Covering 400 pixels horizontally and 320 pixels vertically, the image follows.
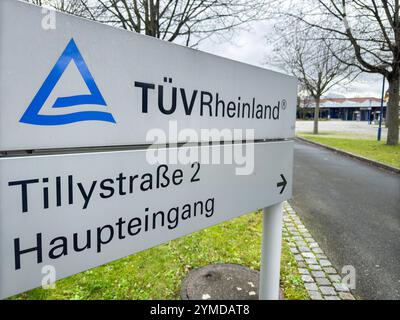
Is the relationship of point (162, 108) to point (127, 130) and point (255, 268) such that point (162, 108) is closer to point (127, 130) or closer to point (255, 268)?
point (127, 130)

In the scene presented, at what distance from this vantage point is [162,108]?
1263 mm

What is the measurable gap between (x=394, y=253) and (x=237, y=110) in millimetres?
3278

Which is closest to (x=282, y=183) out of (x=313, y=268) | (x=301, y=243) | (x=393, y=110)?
(x=313, y=268)

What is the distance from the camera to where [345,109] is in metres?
69.4

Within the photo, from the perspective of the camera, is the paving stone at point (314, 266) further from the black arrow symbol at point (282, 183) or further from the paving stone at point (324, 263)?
the black arrow symbol at point (282, 183)

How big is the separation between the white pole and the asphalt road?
1.19m

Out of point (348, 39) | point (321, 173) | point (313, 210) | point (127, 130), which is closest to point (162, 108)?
point (127, 130)

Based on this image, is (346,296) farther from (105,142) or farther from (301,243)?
(105,142)

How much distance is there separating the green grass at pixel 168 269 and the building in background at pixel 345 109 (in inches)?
2385

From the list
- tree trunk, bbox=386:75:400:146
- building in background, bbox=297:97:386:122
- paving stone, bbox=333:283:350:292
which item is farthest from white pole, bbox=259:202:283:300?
building in background, bbox=297:97:386:122

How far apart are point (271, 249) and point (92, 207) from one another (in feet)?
4.61

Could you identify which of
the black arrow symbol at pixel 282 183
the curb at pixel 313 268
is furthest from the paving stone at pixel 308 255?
the black arrow symbol at pixel 282 183

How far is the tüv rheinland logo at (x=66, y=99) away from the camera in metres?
0.93

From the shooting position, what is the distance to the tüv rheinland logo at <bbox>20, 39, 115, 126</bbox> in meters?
0.93
